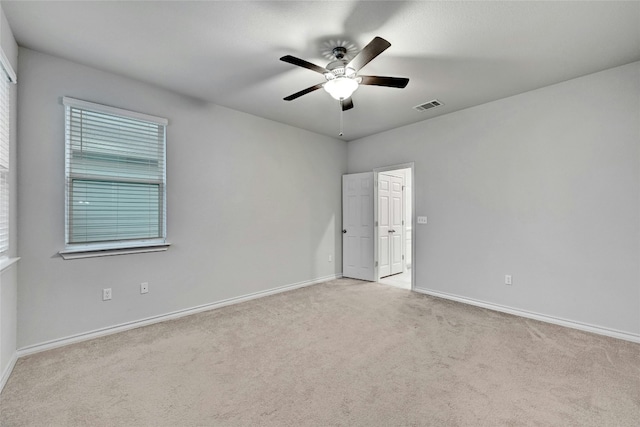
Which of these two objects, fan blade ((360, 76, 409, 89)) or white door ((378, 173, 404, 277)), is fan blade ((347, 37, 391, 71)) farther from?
white door ((378, 173, 404, 277))

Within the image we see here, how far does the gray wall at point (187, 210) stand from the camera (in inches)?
99.4

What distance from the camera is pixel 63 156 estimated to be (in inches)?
104

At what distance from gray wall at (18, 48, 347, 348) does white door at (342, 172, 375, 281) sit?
181 millimetres

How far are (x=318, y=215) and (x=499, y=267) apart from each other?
9.18ft

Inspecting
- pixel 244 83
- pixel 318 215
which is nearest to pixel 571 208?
pixel 318 215

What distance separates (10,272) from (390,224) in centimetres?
493

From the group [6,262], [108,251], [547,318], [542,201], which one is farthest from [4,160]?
[547,318]

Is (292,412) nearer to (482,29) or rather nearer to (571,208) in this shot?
(482,29)

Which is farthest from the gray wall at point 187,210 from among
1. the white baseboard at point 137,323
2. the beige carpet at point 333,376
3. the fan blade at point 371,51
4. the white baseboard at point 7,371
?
the fan blade at point 371,51

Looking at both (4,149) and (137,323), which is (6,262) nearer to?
(4,149)

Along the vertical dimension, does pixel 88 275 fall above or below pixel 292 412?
above

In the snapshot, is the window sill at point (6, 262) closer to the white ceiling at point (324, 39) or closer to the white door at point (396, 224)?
the white ceiling at point (324, 39)

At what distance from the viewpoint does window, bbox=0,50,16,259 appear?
210cm

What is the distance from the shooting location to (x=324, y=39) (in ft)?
7.64
